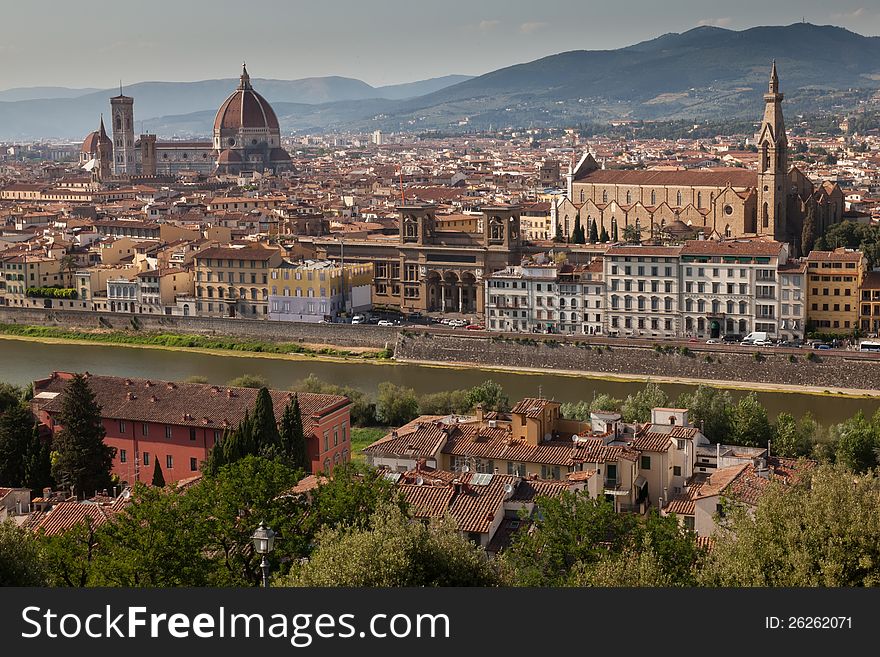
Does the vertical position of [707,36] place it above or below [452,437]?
above

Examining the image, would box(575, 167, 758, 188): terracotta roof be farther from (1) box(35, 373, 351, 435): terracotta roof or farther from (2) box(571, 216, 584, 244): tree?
(1) box(35, 373, 351, 435): terracotta roof

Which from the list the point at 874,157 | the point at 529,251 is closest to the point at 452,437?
the point at 529,251

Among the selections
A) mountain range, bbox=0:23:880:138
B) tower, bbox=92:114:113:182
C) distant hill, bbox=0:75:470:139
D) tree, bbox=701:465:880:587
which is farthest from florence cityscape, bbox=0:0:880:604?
distant hill, bbox=0:75:470:139

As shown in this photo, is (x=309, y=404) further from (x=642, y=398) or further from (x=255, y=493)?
(x=255, y=493)

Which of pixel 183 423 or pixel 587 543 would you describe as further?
pixel 183 423

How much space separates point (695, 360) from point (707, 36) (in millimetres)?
113647

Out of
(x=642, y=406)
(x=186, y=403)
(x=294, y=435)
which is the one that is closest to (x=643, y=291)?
(x=642, y=406)

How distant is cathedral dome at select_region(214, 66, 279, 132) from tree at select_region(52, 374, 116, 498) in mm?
39718

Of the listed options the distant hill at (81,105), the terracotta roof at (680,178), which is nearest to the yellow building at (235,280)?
the terracotta roof at (680,178)

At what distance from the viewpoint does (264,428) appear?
9.12m

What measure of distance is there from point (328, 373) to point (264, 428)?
730cm

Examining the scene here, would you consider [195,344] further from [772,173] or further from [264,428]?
[264,428]

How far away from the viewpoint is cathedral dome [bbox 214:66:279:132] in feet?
160

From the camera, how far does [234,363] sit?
1739 centimetres
